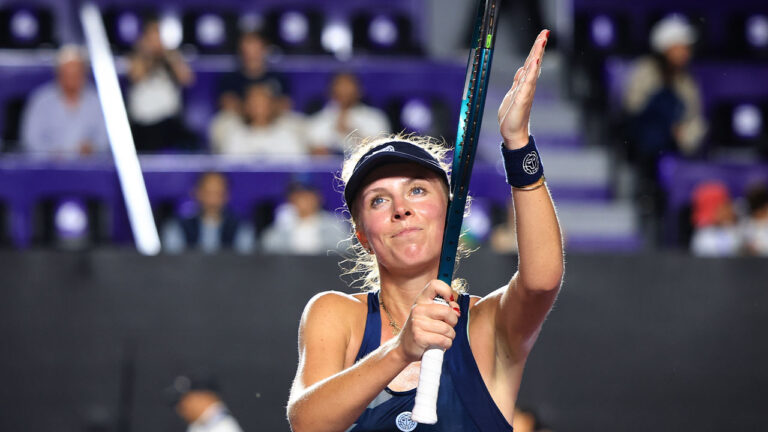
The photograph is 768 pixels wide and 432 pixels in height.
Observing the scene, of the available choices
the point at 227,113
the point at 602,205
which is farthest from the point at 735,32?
the point at 227,113

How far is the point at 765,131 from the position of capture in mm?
7773

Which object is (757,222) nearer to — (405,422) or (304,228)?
(304,228)

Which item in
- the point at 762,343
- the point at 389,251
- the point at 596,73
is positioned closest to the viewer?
the point at 389,251

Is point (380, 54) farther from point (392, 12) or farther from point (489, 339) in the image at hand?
point (489, 339)

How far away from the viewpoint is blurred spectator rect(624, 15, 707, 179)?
6.81 meters

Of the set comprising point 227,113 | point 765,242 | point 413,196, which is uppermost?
point 413,196

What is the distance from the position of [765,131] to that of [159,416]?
493 cm

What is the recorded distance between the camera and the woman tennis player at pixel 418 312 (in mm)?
1961

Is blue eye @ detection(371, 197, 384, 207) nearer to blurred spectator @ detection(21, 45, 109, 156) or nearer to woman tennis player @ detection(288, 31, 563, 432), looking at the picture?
woman tennis player @ detection(288, 31, 563, 432)

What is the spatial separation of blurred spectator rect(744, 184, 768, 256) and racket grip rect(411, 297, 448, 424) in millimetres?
4252

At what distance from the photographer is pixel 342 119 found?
23.2 ft

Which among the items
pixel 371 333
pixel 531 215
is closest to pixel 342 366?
pixel 371 333

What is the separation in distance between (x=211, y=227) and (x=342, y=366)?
381 cm

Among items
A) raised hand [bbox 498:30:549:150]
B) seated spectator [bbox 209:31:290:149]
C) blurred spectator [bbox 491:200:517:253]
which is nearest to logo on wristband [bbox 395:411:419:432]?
raised hand [bbox 498:30:549:150]
